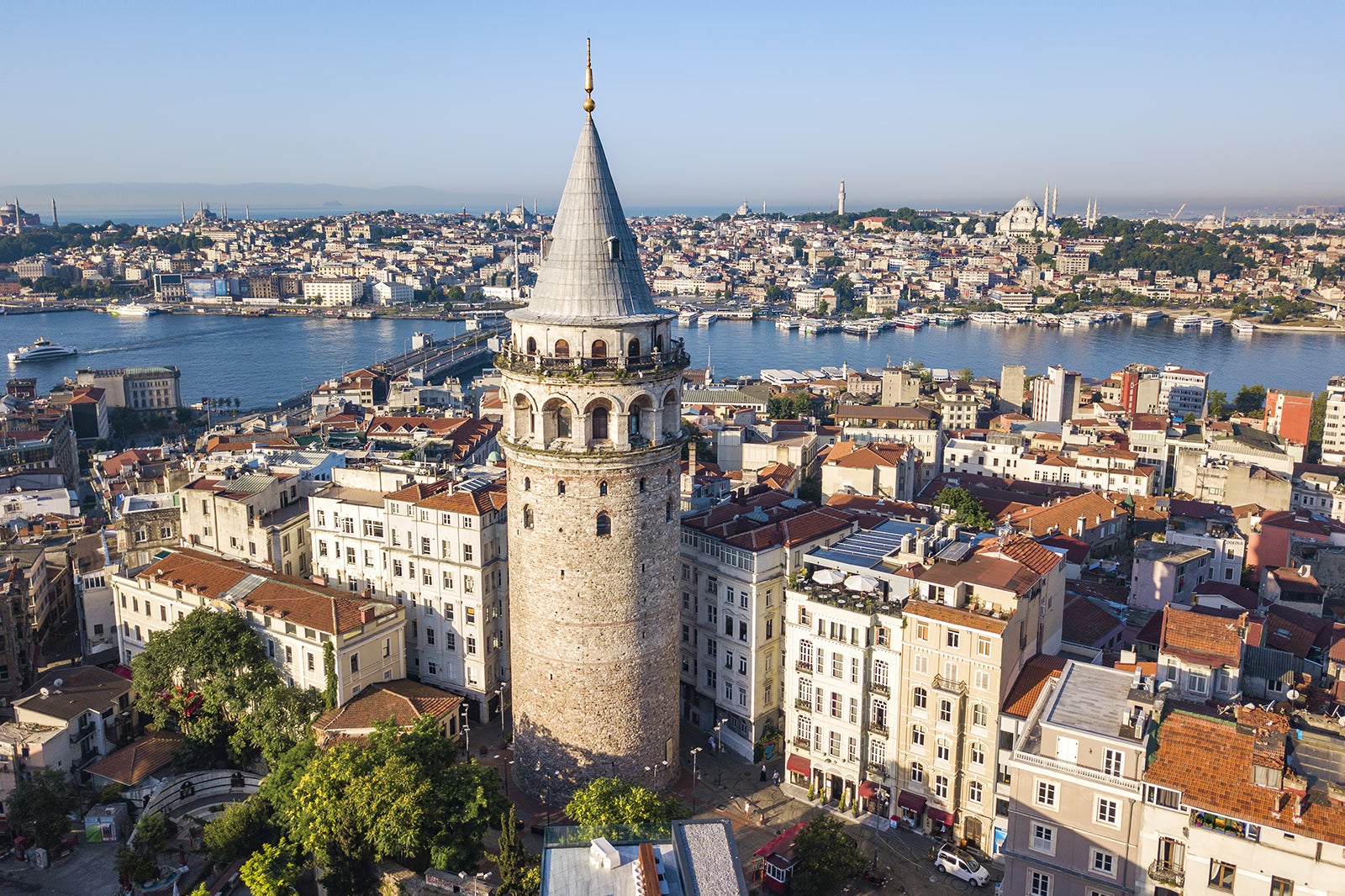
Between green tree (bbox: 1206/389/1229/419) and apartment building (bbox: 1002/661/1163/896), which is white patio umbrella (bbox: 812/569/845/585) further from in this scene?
green tree (bbox: 1206/389/1229/419)

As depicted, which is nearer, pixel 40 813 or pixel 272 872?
pixel 272 872

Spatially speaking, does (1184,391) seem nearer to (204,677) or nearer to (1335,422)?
(1335,422)

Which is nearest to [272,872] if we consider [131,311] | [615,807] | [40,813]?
[615,807]

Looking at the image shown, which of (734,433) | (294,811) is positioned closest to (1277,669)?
(294,811)

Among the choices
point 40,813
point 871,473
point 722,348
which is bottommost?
point 40,813

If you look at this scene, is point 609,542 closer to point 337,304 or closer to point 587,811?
point 587,811

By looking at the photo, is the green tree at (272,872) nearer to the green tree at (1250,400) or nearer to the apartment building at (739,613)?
the apartment building at (739,613)
